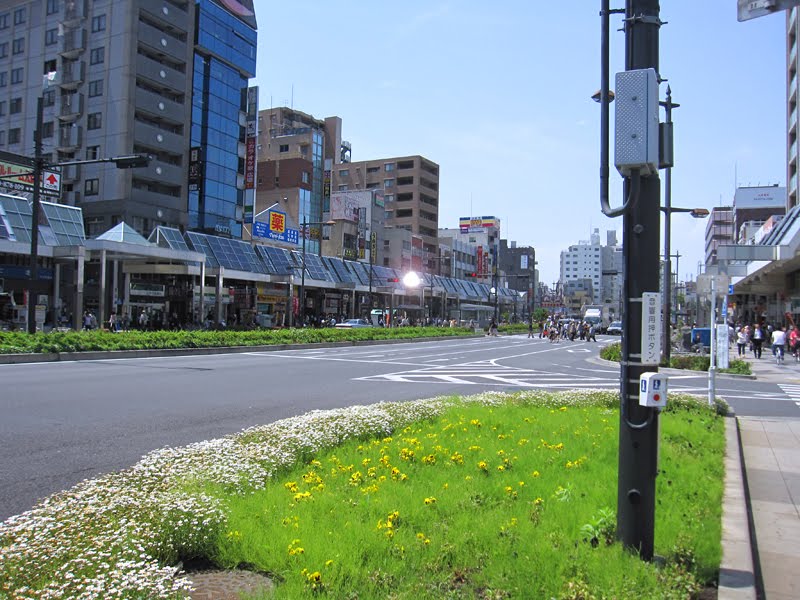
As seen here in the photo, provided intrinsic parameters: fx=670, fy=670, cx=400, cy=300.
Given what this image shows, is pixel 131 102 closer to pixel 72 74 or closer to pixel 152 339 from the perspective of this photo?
pixel 72 74

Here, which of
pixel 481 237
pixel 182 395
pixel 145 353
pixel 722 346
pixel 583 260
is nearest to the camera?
pixel 182 395

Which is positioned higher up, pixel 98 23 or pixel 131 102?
pixel 98 23

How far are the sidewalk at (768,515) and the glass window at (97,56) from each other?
5873cm

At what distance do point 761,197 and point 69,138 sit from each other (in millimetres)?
87416

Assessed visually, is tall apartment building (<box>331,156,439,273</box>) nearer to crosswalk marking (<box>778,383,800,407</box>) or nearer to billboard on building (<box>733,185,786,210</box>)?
billboard on building (<box>733,185,786,210</box>)

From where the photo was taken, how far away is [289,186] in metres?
86.6

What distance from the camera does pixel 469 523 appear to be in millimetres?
4699

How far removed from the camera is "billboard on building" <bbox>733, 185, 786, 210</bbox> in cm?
9300

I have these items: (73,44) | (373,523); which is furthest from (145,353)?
(73,44)

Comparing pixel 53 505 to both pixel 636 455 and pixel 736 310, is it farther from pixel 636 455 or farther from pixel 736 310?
pixel 736 310

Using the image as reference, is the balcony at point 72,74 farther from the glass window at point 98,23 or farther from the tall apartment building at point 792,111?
the tall apartment building at point 792,111

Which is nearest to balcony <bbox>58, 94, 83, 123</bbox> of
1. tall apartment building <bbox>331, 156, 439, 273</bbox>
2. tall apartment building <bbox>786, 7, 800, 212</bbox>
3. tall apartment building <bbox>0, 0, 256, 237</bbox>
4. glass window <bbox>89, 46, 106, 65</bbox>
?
tall apartment building <bbox>0, 0, 256, 237</bbox>

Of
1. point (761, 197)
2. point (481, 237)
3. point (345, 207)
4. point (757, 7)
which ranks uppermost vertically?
point (761, 197)

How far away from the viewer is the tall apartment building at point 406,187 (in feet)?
367
